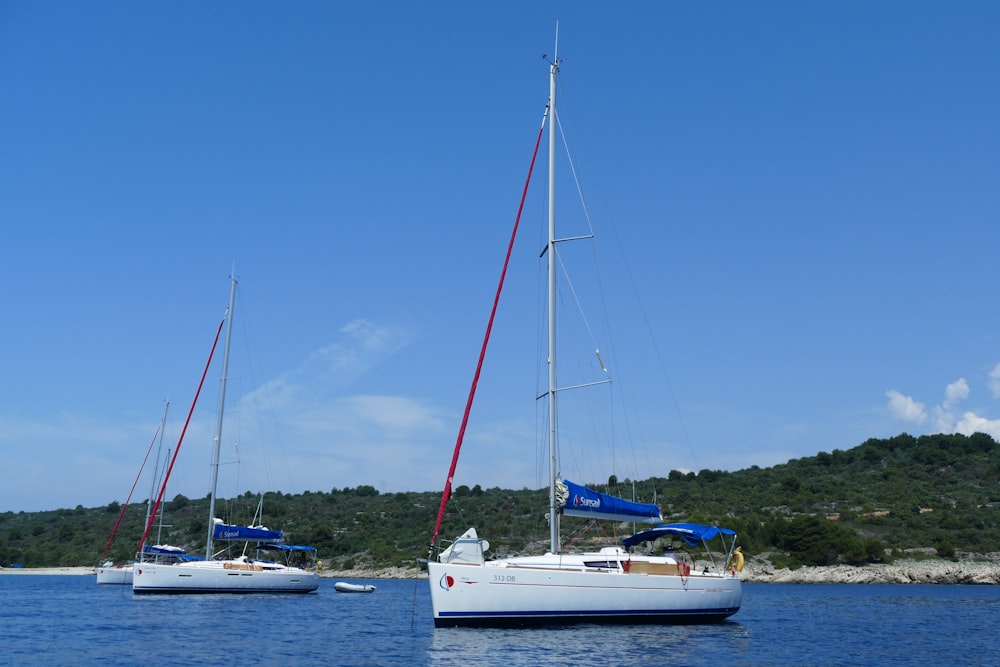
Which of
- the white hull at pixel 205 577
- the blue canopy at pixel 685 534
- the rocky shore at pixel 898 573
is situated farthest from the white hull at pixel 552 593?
the rocky shore at pixel 898 573

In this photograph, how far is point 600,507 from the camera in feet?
99.5

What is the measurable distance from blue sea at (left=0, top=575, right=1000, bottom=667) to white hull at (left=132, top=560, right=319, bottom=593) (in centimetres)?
120

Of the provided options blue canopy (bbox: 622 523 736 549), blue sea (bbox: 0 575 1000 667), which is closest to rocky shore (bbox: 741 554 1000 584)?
blue sea (bbox: 0 575 1000 667)

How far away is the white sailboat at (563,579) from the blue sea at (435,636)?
24.2 inches

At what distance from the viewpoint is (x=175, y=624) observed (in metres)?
32.6

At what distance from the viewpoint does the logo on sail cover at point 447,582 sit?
26266mm

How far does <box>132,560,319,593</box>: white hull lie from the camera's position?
46.6 m

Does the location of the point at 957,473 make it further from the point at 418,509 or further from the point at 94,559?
the point at 94,559

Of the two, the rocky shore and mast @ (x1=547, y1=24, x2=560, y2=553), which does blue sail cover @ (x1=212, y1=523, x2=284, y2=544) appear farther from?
the rocky shore

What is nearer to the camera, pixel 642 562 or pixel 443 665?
pixel 443 665

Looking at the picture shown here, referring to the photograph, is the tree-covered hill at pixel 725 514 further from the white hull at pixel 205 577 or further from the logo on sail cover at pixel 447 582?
the logo on sail cover at pixel 447 582

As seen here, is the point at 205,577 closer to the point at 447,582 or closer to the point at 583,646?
the point at 447,582

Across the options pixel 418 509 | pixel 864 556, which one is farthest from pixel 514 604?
pixel 418 509

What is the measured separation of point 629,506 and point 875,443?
94.3 meters
